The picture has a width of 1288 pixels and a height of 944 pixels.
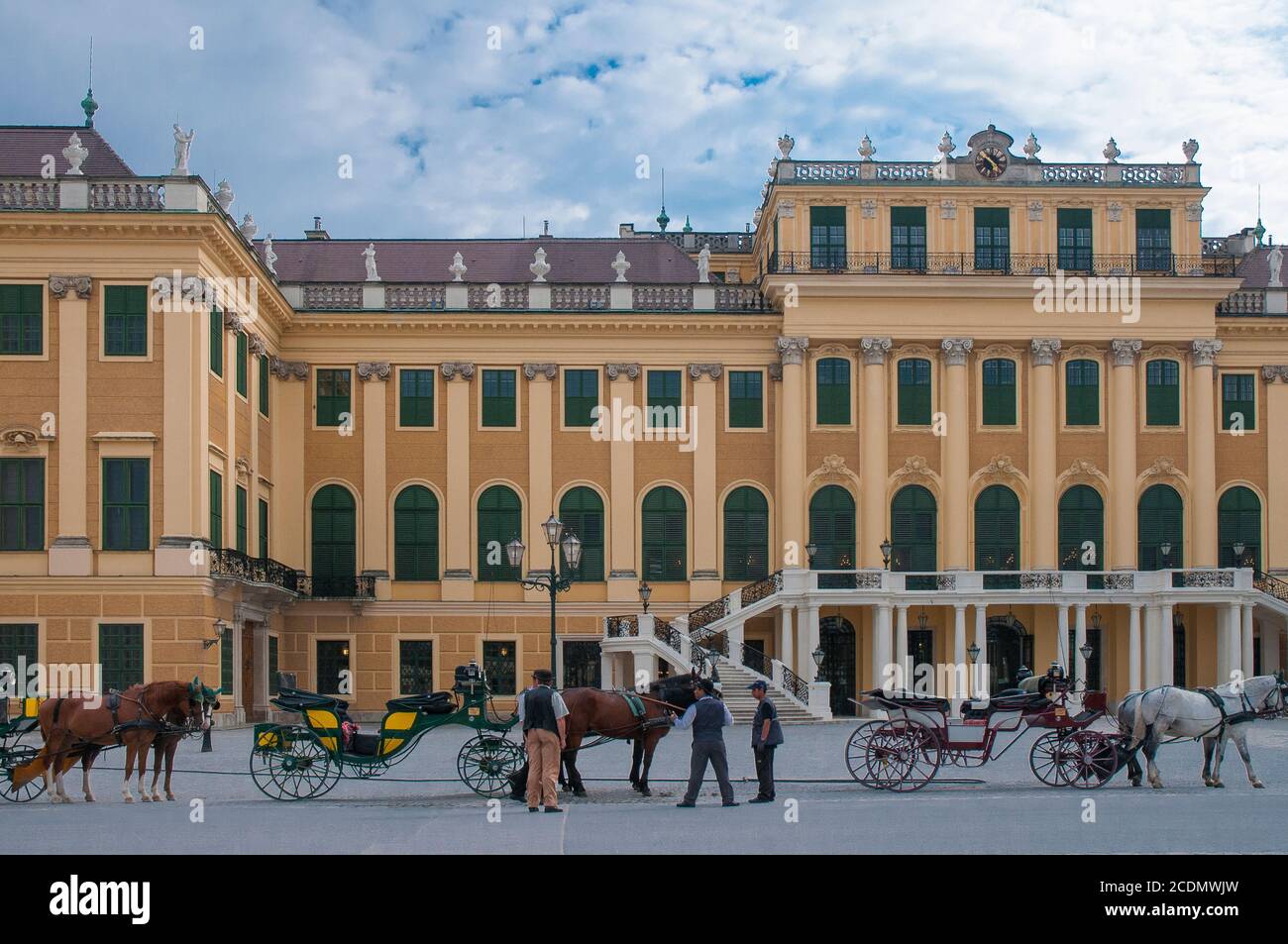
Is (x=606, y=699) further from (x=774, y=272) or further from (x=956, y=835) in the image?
(x=774, y=272)

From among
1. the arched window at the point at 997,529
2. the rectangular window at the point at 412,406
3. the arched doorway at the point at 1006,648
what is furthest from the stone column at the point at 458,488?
the arched doorway at the point at 1006,648

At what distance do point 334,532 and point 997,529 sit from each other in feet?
61.5

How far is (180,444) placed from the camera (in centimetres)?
3800

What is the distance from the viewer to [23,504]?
126 feet

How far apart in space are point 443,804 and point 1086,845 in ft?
27.3

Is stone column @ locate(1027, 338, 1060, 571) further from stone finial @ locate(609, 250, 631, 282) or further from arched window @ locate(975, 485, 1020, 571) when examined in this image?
stone finial @ locate(609, 250, 631, 282)

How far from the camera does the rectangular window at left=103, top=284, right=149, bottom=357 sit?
38375mm

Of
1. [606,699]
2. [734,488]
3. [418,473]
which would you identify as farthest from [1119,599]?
[606,699]

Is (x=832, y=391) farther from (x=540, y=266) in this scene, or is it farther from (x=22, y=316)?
(x=22, y=316)

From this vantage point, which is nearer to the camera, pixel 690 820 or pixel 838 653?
pixel 690 820

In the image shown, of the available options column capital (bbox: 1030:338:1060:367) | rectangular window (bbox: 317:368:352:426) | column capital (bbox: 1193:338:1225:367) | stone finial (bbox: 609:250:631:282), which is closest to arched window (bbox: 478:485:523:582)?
rectangular window (bbox: 317:368:352:426)

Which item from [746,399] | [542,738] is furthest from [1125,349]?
[542,738]

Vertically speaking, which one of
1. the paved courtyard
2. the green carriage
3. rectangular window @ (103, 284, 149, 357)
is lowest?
the paved courtyard

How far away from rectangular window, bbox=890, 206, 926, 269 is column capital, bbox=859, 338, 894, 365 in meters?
2.29
